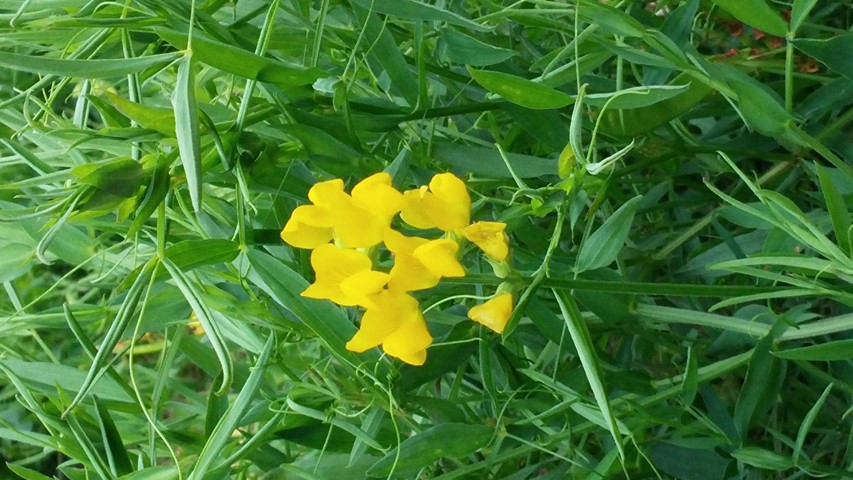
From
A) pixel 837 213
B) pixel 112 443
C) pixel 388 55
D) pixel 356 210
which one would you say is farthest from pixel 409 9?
pixel 112 443

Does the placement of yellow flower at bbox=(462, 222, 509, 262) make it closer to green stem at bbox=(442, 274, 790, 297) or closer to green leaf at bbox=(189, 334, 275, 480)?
green stem at bbox=(442, 274, 790, 297)

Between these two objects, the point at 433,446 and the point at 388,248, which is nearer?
the point at 388,248

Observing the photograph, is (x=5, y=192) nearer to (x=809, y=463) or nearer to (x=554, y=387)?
(x=554, y=387)

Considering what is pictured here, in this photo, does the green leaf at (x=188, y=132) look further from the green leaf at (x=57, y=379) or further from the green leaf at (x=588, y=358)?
the green leaf at (x=57, y=379)

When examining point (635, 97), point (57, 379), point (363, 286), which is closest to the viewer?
point (363, 286)

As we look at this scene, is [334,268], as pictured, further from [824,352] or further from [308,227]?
[824,352]

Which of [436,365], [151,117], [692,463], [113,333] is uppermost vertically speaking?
[151,117]

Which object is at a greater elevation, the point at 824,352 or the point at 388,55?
the point at 388,55
